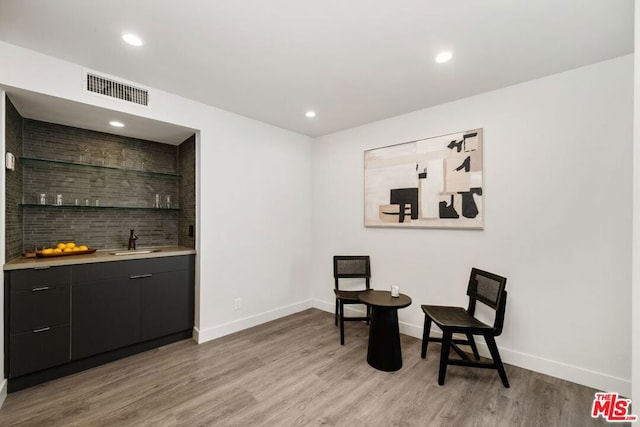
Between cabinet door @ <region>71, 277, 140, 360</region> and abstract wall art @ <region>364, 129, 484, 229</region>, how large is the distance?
2733mm

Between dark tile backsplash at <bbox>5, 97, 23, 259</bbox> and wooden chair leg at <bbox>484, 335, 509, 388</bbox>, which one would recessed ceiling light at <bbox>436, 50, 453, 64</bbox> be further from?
dark tile backsplash at <bbox>5, 97, 23, 259</bbox>

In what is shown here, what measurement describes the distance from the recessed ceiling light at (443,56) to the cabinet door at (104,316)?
11.1ft

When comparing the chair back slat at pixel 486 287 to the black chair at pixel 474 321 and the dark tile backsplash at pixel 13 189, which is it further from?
the dark tile backsplash at pixel 13 189

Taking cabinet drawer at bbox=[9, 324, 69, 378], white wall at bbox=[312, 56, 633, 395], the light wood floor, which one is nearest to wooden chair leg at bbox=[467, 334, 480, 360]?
the light wood floor

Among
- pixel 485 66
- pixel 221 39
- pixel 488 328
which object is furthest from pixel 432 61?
pixel 488 328

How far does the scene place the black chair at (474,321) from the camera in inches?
84.7

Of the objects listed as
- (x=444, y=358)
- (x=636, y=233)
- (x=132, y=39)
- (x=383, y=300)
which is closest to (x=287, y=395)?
(x=383, y=300)

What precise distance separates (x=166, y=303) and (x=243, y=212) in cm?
128

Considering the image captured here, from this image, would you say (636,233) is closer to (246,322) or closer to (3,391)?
(246,322)

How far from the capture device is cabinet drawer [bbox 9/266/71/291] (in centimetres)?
208

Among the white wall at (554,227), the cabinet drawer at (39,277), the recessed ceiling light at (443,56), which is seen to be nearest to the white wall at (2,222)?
the cabinet drawer at (39,277)

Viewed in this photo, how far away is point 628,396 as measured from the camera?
2020 millimetres

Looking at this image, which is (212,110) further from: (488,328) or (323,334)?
(488,328)

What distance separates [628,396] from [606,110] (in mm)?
2181
